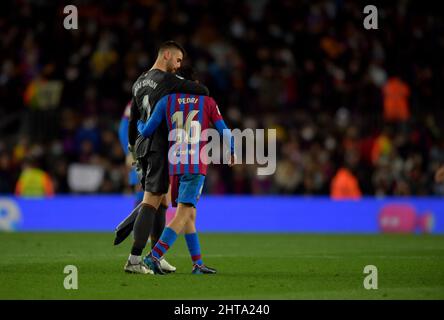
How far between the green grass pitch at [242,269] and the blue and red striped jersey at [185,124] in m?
1.20

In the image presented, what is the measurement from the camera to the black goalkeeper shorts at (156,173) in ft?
31.7

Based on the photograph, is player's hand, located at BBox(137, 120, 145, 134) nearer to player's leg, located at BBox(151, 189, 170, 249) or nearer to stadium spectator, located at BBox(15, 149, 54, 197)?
player's leg, located at BBox(151, 189, 170, 249)

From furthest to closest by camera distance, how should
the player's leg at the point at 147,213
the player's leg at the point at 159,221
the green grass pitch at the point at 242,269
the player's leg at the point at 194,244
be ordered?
the player's leg at the point at 159,221, the player's leg at the point at 194,244, the player's leg at the point at 147,213, the green grass pitch at the point at 242,269

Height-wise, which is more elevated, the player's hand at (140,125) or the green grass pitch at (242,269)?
the player's hand at (140,125)

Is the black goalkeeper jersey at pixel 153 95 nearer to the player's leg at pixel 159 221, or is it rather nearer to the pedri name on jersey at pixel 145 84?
the pedri name on jersey at pixel 145 84

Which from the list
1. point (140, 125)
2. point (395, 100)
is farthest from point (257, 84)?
point (140, 125)

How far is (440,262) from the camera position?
11.0 meters

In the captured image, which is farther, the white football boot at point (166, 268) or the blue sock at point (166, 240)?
the white football boot at point (166, 268)

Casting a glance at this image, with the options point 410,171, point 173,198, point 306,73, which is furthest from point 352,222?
point 173,198

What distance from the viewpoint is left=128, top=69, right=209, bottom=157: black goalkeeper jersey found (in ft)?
31.6

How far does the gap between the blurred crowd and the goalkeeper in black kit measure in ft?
32.8

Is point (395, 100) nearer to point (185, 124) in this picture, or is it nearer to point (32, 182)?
point (32, 182)

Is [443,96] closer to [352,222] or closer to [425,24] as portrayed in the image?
[425,24]

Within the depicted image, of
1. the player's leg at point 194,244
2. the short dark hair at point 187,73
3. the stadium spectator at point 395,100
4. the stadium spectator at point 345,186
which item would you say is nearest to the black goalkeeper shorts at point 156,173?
the player's leg at point 194,244
